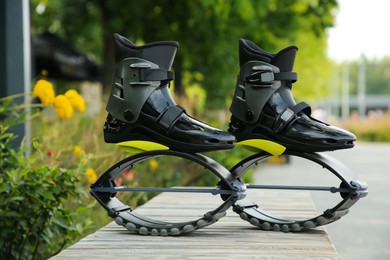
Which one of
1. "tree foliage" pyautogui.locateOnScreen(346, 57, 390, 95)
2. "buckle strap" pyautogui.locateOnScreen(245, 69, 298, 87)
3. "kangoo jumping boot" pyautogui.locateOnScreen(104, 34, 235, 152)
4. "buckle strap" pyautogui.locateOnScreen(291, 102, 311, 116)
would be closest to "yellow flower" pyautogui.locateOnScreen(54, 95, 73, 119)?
"kangoo jumping boot" pyautogui.locateOnScreen(104, 34, 235, 152)

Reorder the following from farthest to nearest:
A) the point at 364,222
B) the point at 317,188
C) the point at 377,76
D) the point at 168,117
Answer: the point at 377,76 → the point at 364,222 → the point at 317,188 → the point at 168,117

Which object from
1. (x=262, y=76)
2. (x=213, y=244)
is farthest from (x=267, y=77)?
(x=213, y=244)

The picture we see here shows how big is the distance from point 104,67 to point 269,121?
396 inches

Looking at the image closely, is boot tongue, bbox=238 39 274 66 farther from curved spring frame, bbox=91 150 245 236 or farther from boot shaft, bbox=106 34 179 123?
curved spring frame, bbox=91 150 245 236

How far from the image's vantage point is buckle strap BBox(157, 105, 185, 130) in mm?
2535

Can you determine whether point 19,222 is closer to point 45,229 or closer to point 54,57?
point 45,229

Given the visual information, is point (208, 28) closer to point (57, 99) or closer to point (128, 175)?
point (128, 175)

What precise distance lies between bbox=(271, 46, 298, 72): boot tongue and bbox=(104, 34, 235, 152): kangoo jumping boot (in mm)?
339

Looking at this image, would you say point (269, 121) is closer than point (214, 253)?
No

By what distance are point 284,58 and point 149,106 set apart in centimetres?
52

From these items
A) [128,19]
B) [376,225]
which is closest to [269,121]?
[376,225]

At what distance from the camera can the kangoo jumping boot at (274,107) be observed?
8.41 feet

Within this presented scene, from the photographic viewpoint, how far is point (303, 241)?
8.12 feet

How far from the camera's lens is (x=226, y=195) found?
8.54 ft
